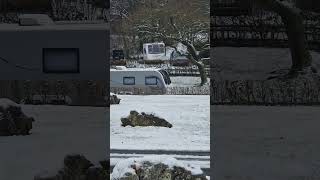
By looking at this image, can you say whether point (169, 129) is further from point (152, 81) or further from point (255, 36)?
point (255, 36)

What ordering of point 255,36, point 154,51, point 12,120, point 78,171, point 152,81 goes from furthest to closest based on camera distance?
point 154,51 < point 152,81 < point 12,120 < point 78,171 < point 255,36

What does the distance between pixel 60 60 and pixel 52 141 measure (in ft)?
2.47

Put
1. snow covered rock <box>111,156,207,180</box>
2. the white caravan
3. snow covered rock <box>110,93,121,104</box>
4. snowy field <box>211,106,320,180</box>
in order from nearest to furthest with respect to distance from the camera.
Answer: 1. snowy field <box>211,106,320,180</box>
2. snow covered rock <box>111,156,207,180</box>
3. the white caravan
4. snow covered rock <box>110,93,121,104</box>

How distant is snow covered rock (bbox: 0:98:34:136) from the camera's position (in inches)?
171

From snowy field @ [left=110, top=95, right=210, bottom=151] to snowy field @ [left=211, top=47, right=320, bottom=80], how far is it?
500 millimetres

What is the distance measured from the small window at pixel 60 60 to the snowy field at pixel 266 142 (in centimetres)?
134

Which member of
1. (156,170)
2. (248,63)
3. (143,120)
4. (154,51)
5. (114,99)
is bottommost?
(156,170)

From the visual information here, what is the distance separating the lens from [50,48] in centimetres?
428

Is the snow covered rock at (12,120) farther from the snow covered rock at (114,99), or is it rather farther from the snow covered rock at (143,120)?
the snow covered rock at (143,120)

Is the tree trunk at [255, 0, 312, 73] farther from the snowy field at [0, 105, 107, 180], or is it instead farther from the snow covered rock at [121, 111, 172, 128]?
the snowy field at [0, 105, 107, 180]

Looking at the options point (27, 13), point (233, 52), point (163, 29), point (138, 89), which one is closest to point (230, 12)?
point (233, 52)

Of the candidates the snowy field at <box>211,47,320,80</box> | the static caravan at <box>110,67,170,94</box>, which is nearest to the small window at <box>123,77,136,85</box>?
the static caravan at <box>110,67,170,94</box>

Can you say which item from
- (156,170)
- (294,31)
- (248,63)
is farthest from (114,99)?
(294,31)

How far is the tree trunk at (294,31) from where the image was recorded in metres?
4.02
